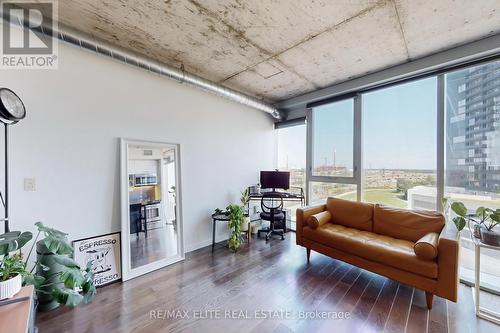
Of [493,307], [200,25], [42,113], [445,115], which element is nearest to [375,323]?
[493,307]

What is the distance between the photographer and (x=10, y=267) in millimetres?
1343

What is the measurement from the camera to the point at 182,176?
316cm

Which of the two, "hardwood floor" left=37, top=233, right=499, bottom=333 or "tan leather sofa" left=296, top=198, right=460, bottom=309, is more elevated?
"tan leather sofa" left=296, top=198, right=460, bottom=309

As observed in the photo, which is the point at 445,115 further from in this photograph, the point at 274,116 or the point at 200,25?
the point at 200,25

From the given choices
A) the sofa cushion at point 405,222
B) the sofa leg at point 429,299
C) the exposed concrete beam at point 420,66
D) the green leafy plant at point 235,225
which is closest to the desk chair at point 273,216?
the green leafy plant at point 235,225

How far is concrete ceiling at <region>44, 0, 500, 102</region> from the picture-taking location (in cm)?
183

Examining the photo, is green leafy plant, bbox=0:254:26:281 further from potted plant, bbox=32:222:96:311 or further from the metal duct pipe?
the metal duct pipe

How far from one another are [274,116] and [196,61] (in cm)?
211

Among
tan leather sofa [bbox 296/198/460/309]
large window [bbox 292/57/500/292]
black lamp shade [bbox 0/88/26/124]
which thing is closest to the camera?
black lamp shade [bbox 0/88/26/124]

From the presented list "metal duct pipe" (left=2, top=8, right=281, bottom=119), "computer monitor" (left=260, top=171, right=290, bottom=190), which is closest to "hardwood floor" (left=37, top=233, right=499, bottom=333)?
"computer monitor" (left=260, top=171, right=290, bottom=190)

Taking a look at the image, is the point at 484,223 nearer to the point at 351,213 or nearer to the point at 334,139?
the point at 351,213

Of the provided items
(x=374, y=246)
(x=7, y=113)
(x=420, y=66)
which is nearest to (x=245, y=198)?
(x=374, y=246)

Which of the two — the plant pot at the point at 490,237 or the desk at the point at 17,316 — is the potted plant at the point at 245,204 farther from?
the plant pot at the point at 490,237

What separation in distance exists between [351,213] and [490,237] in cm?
137
